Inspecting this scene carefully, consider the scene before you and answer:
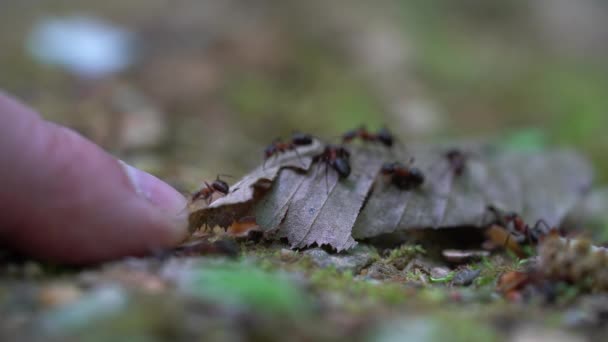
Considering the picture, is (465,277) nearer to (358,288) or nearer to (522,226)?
(358,288)

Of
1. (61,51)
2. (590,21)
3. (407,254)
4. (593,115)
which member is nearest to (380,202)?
(407,254)

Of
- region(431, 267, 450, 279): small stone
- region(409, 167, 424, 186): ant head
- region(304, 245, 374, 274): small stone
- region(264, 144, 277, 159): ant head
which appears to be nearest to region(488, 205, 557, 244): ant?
region(409, 167, 424, 186): ant head

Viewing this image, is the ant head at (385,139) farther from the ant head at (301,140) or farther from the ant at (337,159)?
the ant at (337,159)

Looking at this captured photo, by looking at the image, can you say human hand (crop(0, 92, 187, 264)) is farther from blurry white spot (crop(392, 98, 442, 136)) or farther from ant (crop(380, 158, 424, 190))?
blurry white spot (crop(392, 98, 442, 136))

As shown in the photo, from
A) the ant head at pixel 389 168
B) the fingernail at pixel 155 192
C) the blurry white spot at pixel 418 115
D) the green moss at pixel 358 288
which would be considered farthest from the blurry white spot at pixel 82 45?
the green moss at pixel 358 288

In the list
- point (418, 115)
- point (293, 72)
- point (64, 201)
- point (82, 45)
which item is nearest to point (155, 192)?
point (64, 201)
